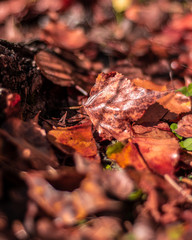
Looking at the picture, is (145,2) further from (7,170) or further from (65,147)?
(7,170)

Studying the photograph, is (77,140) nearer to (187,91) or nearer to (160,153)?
(160,153)

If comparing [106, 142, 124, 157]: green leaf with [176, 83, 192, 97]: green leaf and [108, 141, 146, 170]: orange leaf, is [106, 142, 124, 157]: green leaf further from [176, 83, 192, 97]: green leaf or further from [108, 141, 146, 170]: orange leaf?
[176, 83, 192, 97]: green leaf

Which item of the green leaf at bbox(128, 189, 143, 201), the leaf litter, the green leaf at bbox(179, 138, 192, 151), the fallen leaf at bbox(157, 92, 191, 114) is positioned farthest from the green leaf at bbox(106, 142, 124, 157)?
the fallen leaf at bbox(157, 92, 191, 114)

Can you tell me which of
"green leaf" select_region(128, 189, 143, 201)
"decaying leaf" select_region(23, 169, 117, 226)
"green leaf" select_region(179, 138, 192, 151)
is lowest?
"green leaf" select_region(179, 138, 192, 151)

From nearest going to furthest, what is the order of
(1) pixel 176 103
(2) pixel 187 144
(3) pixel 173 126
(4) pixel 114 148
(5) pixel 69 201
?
(5) pixel 69 201 → (4) pixel 114 148 → (2) pixel 187 144 → (3) pixel 173 126 → (1) pixel 176 103

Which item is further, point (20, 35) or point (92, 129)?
point (20, 35)

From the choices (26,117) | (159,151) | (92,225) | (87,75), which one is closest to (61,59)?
(87,75)

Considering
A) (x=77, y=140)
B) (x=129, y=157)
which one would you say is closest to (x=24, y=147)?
(x=77, y=140)
